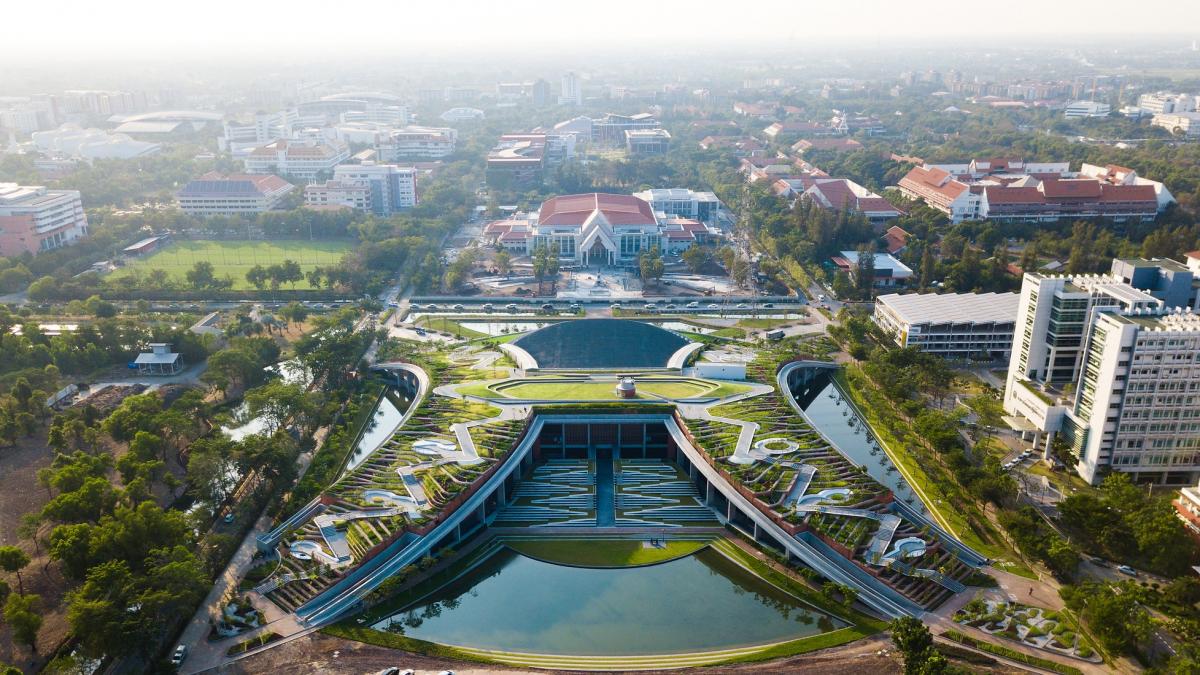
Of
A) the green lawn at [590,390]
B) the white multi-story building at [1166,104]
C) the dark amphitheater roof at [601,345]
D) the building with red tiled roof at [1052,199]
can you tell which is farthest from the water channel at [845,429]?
the white multi-story building at [1166,104]

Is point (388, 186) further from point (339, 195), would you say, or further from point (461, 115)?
point (461, 115)

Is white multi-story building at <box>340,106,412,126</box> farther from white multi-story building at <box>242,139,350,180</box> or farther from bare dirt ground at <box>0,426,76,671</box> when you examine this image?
bare dirt ground at <box>0,426,76,671</box>

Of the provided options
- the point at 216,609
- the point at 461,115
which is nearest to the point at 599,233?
the point at 216,609

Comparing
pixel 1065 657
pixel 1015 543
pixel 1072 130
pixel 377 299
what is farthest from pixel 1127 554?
pixel 1072 130

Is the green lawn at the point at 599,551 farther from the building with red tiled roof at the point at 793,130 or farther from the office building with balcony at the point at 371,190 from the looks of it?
the building with red tiled roof at the point at 793,130

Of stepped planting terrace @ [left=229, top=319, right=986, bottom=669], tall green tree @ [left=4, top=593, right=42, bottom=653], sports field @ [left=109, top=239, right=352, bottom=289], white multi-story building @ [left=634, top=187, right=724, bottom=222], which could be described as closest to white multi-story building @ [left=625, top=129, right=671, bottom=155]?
white multi-story building @ [left=634, top=187, right=724, bottom=222]

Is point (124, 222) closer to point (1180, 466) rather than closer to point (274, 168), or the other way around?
point (274, 168)
